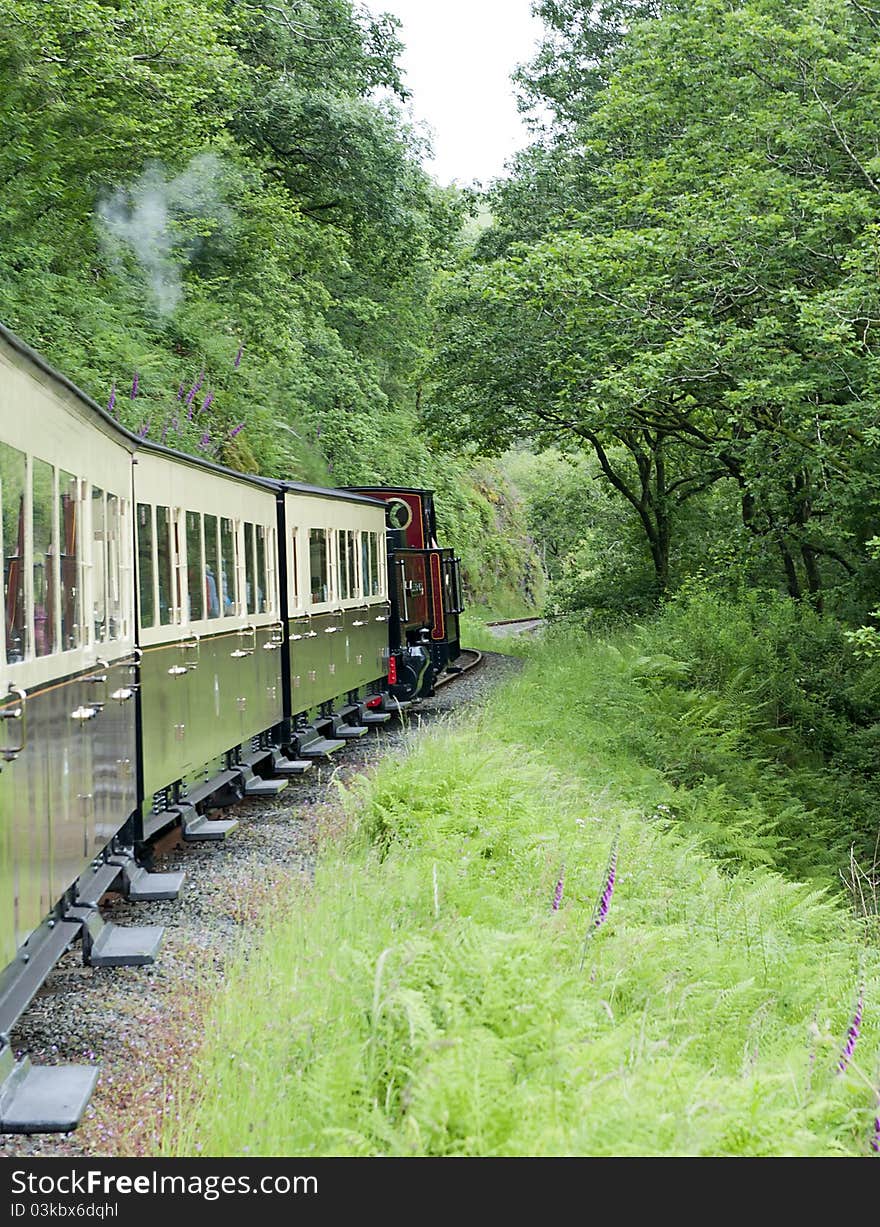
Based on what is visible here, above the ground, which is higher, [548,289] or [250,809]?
[548,289]

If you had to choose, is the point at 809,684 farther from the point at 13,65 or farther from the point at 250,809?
the point at 13,65

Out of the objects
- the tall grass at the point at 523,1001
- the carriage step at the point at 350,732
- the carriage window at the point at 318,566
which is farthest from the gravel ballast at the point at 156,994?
the carriage step at the point at 350,732

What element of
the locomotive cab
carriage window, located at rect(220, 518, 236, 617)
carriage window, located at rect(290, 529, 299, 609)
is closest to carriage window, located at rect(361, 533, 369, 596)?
the locomotive cab

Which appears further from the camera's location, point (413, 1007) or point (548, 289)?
point (548, 289)

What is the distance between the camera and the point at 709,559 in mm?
27078

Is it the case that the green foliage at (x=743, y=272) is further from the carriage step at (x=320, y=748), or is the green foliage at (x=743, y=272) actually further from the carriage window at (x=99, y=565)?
the carriage window at (x=99, y=565)

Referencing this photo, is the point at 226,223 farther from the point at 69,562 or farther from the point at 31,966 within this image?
the point at 31,966

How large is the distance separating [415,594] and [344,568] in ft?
14.2

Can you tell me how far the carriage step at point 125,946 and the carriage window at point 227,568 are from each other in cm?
397

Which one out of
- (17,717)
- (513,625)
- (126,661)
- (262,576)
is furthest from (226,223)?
(513,625)

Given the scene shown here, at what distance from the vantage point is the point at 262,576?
12.0 metres

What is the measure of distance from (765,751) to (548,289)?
6.47m

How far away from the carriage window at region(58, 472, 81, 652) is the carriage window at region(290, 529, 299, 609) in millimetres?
6953
